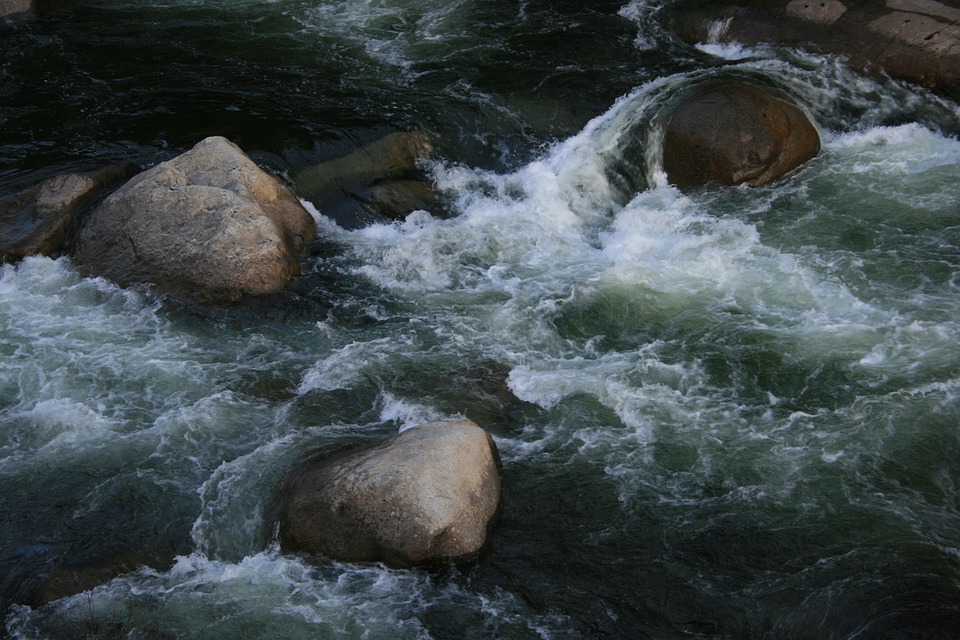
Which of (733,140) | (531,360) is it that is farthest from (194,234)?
(733,140)

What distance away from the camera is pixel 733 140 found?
40.3 ft

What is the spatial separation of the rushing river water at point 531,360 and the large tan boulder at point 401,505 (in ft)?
0.54

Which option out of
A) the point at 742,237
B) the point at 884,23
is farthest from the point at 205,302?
the point at 884,23

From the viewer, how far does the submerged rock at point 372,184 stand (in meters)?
12.2

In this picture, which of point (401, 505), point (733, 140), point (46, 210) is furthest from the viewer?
point (733, 140)

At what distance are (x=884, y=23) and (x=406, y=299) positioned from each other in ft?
28.5

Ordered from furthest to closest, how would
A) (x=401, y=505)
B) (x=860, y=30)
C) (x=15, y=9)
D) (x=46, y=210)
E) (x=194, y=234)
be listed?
1. (x=15, y=9)
2. (x=860, y=30)
3. (x=46, y=210)
4. (x=194, y=234)
5. (x=401, y=505)

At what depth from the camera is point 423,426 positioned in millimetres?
8250

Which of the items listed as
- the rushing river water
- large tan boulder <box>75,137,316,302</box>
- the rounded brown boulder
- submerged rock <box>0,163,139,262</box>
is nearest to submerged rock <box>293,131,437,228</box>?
the rushing river water

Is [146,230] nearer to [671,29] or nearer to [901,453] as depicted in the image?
[901,453]

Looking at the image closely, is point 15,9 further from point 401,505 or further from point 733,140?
point 401,505

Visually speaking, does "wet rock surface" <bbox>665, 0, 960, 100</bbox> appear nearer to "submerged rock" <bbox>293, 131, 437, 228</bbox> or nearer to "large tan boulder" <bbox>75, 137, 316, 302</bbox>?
"submerged rock" <bbox>293, 131, 437, 228</bbox>

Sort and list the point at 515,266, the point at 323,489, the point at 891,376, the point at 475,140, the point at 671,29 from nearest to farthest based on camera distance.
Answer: the point at 323,489 → the point at 891,376 → the point at 515,266 → the point at 475,140 → the point at 671,29

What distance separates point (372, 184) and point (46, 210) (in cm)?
395
